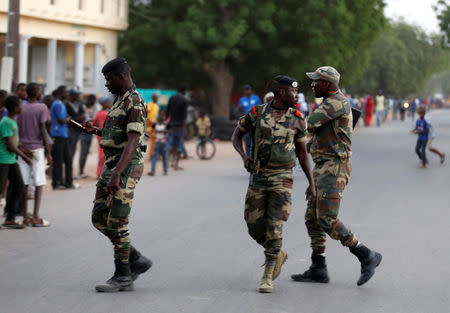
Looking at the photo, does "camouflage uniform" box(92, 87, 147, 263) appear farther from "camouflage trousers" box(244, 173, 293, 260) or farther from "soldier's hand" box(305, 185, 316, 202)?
"soldier's hand" box(305, 185, 316, 202)

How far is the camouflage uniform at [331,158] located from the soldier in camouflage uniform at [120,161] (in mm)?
1432

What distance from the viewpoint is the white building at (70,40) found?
3634 centimetres

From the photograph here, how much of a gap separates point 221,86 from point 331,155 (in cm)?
2902

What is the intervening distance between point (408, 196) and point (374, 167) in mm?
6106

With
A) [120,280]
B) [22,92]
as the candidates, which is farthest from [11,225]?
[120,280]

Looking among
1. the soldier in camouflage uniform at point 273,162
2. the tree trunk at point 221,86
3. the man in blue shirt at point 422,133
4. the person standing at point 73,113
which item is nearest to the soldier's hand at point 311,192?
the soldier in camouflage uniform at point 273,162

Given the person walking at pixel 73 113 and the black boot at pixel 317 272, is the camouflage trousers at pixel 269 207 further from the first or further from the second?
the person walking at pixel 73 113

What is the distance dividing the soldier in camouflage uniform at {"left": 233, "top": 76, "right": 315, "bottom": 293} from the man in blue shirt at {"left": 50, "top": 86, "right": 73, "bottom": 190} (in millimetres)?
7626

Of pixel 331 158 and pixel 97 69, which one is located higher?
pixel 97 69

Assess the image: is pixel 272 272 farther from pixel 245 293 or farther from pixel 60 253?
pixel 60 253

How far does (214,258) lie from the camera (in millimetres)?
8805

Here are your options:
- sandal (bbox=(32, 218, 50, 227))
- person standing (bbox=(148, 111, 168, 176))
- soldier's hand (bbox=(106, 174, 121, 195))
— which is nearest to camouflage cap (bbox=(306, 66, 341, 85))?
soldier's hand (bbox=(106, 174, 121, 195))

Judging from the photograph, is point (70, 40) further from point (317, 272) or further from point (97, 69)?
point (317, 272)

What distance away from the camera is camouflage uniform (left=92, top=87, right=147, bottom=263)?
6.93 meters
